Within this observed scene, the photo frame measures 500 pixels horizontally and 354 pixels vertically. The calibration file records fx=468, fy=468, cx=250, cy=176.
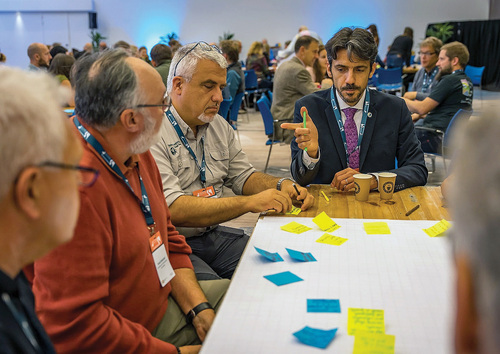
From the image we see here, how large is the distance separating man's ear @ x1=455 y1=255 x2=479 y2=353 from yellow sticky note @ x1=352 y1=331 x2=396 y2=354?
54cm

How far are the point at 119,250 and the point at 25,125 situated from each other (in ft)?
2.11

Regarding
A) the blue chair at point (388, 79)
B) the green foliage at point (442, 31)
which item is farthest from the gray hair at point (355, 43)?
the green foliage at point (442, 31)

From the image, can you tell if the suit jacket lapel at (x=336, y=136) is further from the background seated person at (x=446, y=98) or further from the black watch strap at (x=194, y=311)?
the background seated person at (x=446, y=98)

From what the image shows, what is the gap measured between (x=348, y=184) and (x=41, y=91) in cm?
164

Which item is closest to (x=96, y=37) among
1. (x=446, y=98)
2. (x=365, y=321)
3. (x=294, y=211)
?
(x=446, y=98)

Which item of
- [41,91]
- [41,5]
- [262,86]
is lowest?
[262,86]

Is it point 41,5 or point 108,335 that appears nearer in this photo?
point 108,335

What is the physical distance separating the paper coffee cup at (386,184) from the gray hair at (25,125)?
1573 mm

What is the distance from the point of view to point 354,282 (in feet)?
4.48

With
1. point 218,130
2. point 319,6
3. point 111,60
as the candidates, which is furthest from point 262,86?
point 111,60

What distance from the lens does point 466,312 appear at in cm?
53

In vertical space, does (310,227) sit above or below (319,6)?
below

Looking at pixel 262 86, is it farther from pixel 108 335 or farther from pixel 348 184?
pixel 108 335

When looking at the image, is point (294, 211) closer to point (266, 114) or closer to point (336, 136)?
point (336, 136)
